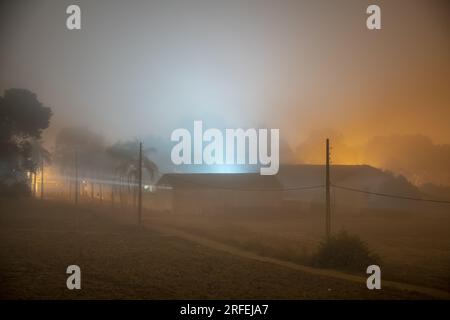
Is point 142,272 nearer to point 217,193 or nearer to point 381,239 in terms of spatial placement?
point 381,239

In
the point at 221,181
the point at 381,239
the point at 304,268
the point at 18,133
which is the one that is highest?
the point at 18,133

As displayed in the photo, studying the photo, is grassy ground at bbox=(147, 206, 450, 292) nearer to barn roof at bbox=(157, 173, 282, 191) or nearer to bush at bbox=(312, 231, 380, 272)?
bush at bbox=(312, 231, 380, 272)

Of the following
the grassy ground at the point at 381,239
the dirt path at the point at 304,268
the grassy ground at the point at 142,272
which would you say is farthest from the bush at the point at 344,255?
the grassy ground at the point at 142,272

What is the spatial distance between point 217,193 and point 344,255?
3619 cm

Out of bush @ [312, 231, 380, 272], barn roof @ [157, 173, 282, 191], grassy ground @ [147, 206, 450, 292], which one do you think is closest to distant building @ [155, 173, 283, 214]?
barn roof @ [157, 173, 282, 191]

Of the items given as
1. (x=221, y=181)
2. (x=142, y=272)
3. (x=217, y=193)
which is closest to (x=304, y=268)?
(x=142, y=272)

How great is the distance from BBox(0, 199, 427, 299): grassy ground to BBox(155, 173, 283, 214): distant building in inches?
966

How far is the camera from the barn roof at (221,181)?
56.9 metres

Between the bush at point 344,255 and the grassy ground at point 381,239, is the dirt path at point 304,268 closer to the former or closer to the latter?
the grassy ground at point 381,239

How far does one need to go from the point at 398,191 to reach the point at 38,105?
55.7m

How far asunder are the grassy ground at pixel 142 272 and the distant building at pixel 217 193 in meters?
24.5

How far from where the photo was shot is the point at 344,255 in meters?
20.9

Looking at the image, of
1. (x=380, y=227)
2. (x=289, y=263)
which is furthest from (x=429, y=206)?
(x=289, y=263)
